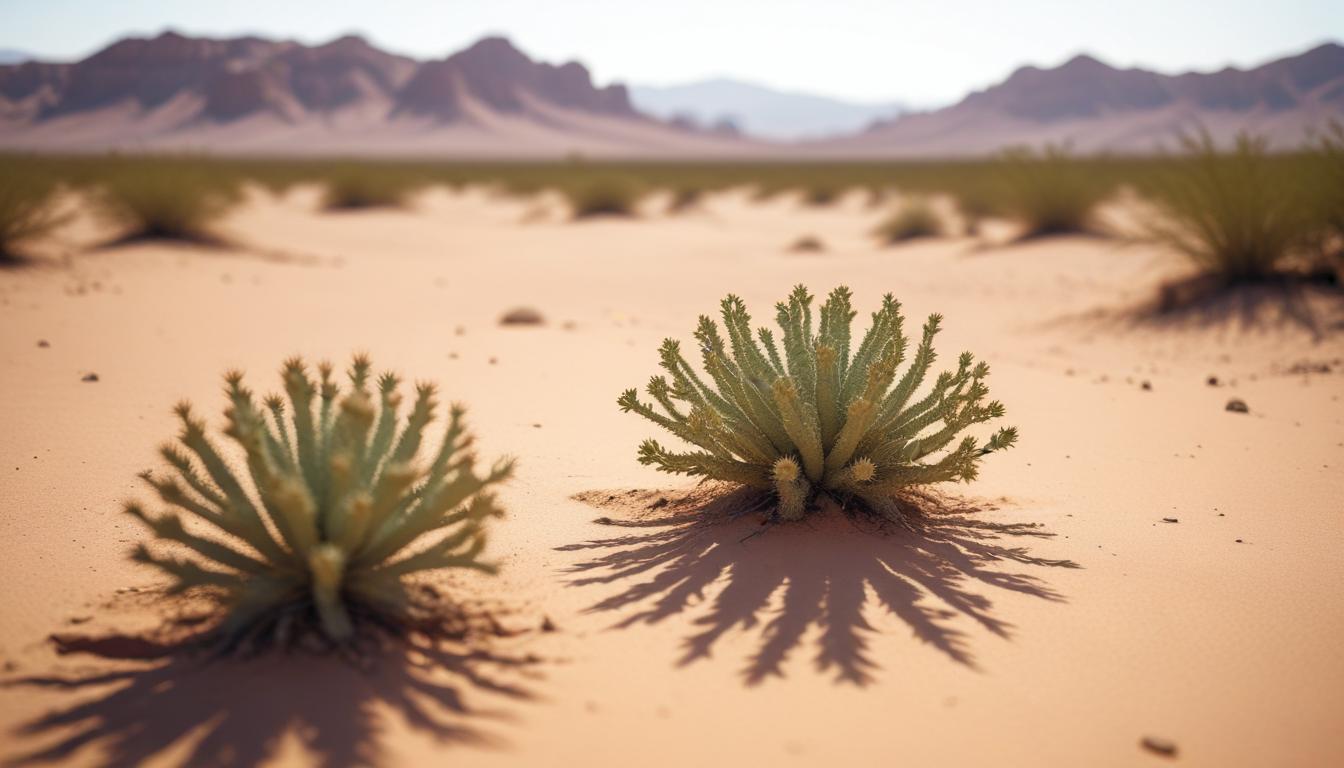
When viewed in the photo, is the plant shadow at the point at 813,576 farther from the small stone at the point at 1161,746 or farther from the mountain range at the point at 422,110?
the mountain range at the point at 422,110

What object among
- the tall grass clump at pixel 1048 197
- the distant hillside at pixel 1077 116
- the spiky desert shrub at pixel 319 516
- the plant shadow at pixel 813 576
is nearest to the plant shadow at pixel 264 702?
the spiky desert shrub at pixel 319 516

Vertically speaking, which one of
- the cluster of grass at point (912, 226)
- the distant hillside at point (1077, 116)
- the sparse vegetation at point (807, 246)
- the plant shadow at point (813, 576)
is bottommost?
the plant shadow at point (813, 576)

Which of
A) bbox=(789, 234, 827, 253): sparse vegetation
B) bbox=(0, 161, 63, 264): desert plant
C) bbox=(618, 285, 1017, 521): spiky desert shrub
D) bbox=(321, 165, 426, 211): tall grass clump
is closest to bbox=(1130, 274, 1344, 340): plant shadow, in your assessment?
bbox=(618, 285, 1017, 521): spiky desert shrub

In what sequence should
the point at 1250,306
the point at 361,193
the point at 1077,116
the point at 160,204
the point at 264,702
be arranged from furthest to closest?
the point at 1077,116 → the point at 361,193 → the point at 160,204 → the point at 1250,306 → the point at 264,702

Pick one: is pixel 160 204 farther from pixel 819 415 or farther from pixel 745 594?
pixel 745 594

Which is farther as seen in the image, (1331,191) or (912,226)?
(912,226)

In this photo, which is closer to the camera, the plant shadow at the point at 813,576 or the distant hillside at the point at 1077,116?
the plant shadow at the point at 813,576

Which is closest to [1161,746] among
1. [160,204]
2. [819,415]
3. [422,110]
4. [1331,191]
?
[819,415]

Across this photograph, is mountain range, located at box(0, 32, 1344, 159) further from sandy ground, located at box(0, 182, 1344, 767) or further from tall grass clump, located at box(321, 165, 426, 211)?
sandy ground, located at box(0, 182, 1344, 767)
